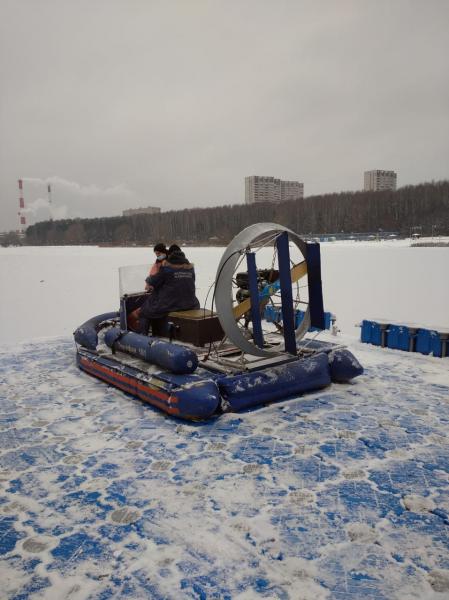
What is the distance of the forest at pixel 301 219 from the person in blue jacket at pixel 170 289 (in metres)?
42.9

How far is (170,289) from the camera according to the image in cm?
560

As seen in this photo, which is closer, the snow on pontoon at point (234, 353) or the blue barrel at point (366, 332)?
the snow on pontoon at point (234, 353)

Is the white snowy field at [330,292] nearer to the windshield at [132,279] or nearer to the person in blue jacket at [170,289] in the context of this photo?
the windshield at [132,279]

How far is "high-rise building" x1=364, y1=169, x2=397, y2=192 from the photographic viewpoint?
93.3 m

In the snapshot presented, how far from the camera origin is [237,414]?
14.6 ft

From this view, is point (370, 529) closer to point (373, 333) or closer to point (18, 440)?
point (18, 440)

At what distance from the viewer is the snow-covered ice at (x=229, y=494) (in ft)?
7.74

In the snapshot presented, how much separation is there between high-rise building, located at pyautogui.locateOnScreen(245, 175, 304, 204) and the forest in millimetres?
21513

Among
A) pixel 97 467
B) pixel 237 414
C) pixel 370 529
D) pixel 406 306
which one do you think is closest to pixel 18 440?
pixel 97 467

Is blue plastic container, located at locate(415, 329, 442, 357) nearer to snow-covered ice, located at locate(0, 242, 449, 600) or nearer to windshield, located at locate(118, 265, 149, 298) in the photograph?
snow-covered ice, located at locate(0, 242, 449, 600)

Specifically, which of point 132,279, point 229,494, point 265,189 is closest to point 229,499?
point 229,494

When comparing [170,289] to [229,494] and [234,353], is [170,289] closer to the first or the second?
[234,353]

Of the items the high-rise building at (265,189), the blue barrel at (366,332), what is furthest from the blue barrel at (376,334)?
the high-rise building at (265,189)

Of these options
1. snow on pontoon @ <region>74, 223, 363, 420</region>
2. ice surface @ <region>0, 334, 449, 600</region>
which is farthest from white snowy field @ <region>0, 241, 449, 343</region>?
ice surface @ <region>0, 334, 449, 600</region>
